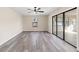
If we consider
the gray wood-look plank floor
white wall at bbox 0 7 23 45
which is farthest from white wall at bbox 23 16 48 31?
the gray wood-look plank floor

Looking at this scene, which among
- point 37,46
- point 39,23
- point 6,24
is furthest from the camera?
point 39,23

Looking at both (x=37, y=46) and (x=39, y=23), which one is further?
(x=39, y=23)

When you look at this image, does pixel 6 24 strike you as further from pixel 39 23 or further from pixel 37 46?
pixel 39 23

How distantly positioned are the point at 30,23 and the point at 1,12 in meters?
8.54

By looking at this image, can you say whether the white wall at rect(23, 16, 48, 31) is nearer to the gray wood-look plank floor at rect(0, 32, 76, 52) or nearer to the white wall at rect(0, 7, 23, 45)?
the white wall at rect(0, 7, 23, 45)

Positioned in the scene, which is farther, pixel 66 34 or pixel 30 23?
pixel 30 23

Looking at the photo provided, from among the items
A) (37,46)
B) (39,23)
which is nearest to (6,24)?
(37,46)
